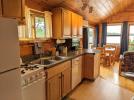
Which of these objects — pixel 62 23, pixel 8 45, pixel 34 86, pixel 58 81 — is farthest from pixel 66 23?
pixel 8 45

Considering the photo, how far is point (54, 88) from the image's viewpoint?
2.61 meters

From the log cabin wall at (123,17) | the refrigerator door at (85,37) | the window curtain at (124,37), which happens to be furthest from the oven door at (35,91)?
the log cabin wall at (123,17)

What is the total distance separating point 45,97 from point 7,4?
1552 mm

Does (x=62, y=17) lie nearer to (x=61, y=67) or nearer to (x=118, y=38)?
(x=61, y=67)

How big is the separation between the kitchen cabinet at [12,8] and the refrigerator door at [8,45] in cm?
33

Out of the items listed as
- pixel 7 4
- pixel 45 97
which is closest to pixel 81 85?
pixel 45 97

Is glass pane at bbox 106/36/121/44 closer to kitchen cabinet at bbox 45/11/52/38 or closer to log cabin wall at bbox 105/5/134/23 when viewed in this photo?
log cabin wall at bbox 105/5/134/23

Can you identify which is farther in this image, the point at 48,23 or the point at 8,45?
the point at 48,23

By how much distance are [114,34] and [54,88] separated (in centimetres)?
602

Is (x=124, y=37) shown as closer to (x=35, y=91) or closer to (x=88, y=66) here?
(x=88, y=66)

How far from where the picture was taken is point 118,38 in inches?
300

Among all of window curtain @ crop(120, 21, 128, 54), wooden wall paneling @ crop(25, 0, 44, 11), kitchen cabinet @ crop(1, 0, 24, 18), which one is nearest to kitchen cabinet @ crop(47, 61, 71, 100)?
kitchen cabinet @ crop(1, 0, 24, 18)

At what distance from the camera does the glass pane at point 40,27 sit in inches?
120

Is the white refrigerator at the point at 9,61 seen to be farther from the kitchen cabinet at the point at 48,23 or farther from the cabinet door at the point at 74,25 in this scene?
the cabinet door at the point at 74,25
